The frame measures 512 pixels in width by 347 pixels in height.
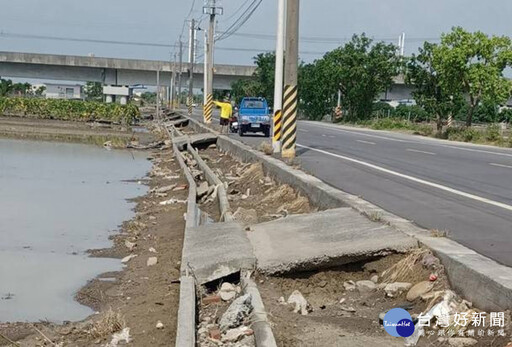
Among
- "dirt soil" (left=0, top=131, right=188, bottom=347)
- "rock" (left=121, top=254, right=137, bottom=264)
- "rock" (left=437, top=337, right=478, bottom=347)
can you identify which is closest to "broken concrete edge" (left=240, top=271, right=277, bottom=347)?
"dirt soil" (left=0, top=131, right=188, bottom=347)

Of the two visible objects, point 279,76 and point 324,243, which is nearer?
point 324,243

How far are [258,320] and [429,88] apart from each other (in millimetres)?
47427

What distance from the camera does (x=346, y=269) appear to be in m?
8.38

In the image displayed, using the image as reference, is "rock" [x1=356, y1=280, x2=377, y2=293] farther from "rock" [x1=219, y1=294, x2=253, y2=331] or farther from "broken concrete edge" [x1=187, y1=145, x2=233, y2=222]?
"broken concrete edge" [x1=187, y1=145, x2=233, y2=222]

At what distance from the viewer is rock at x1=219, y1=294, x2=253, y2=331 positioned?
6956 mm

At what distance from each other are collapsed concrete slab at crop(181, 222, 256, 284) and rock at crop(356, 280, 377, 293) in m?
1.33

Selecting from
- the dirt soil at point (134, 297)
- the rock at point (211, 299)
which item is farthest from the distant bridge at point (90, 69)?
the rock at point (211, 299)

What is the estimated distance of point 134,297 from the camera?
962 cm

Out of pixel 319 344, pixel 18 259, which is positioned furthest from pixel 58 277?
pixel 319 344

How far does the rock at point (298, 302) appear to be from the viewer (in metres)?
7.34

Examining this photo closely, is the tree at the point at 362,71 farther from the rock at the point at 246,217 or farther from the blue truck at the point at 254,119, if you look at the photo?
the rock at the point at 246,217

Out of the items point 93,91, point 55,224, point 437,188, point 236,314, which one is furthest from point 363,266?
point 93,91

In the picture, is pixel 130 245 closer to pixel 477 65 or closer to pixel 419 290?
pixel 419 290

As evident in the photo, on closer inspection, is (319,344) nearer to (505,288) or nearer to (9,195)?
(505,288)
